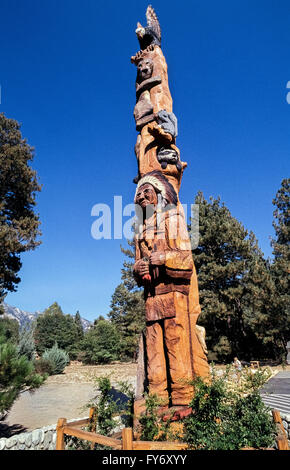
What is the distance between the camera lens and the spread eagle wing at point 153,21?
30.3 feet

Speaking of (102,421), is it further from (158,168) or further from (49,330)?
(49,330)

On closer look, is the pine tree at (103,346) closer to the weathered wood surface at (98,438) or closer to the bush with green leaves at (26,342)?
the bush with green leaves at (26,342)

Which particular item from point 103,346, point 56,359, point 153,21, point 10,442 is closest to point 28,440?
point 10,442

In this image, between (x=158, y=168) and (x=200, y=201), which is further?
(x=200, y=201)

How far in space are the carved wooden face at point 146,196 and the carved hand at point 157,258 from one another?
48.0 inches

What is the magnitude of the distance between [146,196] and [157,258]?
147cm

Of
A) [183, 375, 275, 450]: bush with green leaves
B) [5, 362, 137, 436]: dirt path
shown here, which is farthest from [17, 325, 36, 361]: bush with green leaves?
[183, 375, 275, 450]: bush with green leaves

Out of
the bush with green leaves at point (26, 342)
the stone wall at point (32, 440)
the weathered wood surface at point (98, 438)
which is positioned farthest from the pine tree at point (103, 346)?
the weathered wood surface at point (98, 438)

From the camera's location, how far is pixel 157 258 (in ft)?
16.7

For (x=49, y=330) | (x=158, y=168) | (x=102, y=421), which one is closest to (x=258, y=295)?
(x=158, y=168)

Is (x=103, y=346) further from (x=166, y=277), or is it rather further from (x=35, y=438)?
(x=166, y=277)

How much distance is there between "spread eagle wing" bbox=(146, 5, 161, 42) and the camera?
9.23m

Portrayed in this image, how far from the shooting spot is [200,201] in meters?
23.7
